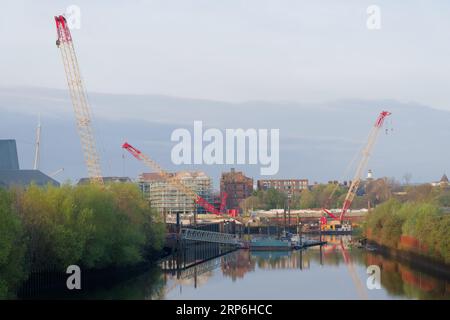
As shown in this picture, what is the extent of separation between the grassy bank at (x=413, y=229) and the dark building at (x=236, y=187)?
2724 inches

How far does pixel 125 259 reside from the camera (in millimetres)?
46531

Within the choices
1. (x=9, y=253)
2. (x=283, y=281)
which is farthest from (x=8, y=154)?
(x=9, y=253)

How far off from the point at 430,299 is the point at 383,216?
124ft

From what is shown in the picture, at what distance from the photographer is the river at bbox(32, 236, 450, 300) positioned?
4028cm

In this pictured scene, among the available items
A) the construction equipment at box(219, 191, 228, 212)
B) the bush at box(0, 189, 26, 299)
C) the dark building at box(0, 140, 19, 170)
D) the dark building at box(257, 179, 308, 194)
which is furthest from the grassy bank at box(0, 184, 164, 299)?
the dark building at box(257, 179, 308, 194)

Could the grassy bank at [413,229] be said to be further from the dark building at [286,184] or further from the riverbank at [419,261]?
the dark building at [286,184]

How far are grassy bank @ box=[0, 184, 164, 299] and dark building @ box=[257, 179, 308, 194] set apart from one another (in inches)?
4670

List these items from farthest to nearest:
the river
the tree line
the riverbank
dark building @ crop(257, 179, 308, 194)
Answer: dark building @ crop(257, 179, 308, 194), the tree line, the riverbank, the river

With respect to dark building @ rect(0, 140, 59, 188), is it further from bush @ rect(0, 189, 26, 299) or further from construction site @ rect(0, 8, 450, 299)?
bush @ rect(0, 189, 26, 299)

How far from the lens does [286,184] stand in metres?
180

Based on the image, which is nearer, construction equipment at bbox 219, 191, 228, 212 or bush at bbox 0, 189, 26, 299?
bush at bbox 0, 189, 26, 299

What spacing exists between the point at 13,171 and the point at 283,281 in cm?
3073
